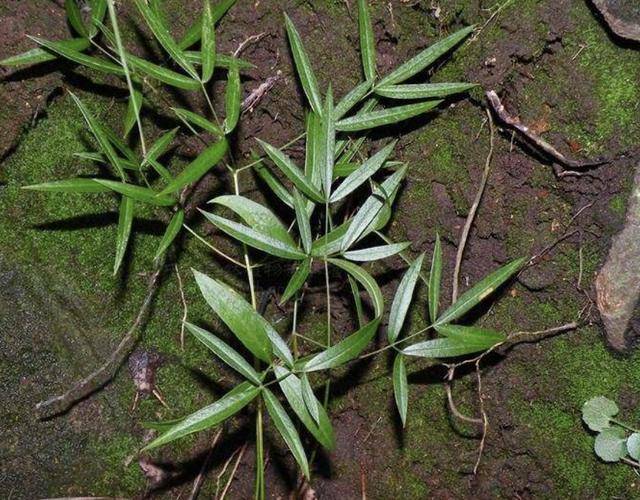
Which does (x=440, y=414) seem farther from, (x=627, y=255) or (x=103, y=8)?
(x=103, y=8)

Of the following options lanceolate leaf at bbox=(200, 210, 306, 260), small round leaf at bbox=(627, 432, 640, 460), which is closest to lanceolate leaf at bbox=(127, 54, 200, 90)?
lanceolate leaf at bbox=(200, 210, 306, 260)

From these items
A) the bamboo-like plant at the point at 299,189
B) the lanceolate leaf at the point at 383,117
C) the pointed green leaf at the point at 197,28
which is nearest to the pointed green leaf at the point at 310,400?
the bamboo-like plant at the point at 299,189

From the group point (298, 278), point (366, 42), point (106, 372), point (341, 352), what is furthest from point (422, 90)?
point (106, 372)

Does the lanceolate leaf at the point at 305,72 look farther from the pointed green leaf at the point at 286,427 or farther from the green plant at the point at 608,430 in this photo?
the green plant at the point at 608,430

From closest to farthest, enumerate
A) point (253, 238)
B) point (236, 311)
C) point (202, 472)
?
1. point (236, 311)
2. point (253, 238)
3. point (202, 472)

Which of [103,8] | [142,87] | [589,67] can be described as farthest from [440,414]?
[103,8]

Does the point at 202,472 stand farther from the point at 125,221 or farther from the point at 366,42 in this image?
the point at 366,42
